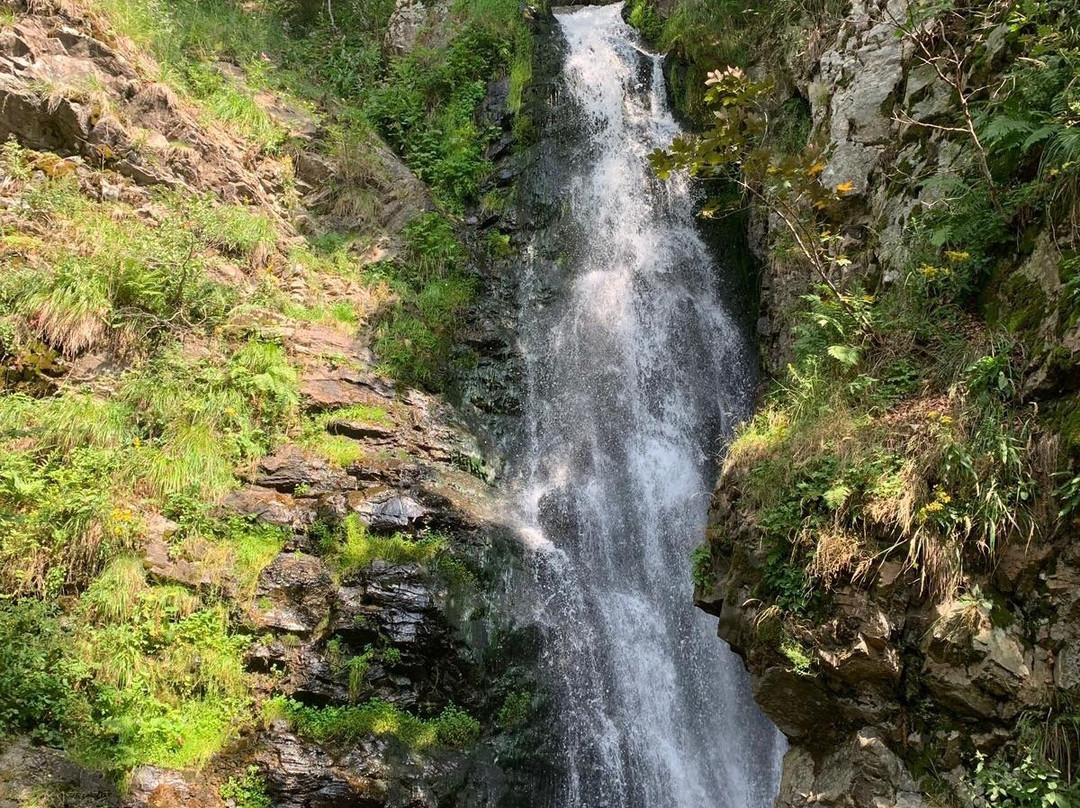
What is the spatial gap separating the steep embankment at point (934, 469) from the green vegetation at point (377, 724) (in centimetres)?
260

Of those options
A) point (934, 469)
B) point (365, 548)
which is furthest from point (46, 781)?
point (934, 469)

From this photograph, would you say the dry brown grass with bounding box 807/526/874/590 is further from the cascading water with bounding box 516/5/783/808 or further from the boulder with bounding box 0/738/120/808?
the boulder with bounding box 0/738/120/808

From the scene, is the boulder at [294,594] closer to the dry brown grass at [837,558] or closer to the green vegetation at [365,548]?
the green vegetation at [365,548]

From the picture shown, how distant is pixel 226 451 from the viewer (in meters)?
7.30

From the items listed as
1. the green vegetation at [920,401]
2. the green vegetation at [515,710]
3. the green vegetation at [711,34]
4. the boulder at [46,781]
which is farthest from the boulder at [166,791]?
the green vegetation at [711,34]

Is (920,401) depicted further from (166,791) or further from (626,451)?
(166,791)

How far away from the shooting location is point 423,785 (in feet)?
19.8

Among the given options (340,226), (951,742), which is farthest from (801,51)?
(951,742)

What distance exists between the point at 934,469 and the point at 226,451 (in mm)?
6544

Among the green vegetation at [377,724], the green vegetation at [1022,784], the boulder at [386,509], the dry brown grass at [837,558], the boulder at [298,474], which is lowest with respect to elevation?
the green vegetation at [377,724]

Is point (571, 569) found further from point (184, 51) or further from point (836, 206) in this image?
point (184, 51)

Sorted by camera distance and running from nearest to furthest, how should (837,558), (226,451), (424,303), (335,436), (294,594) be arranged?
(837,558) → (294,594) → (226,451) → (335,436) → (424,303)

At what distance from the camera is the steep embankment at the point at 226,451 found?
5590mm

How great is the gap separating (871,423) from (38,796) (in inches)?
254
